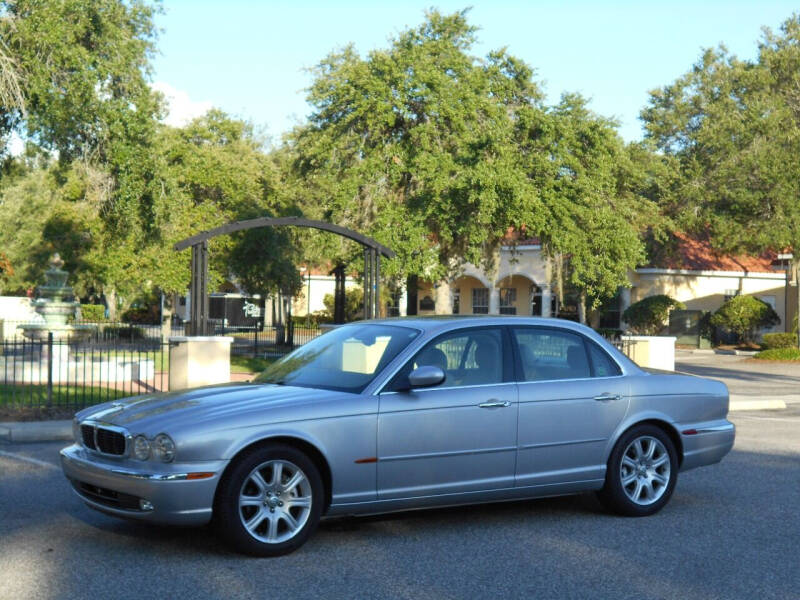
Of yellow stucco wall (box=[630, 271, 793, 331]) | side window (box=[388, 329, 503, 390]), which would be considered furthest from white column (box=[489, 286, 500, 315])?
side window (box=[388, 329, 503, 390])

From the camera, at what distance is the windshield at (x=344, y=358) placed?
7.44m

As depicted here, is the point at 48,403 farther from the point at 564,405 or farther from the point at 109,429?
the point at 564,405

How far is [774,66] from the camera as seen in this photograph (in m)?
45.9

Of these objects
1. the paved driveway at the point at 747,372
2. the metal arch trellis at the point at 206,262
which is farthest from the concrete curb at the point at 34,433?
the paved driveway at the point at 747,372

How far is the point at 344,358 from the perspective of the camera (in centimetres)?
779

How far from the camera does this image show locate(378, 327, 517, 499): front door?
712cm

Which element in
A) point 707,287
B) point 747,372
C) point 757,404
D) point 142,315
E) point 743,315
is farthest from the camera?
point 142,315

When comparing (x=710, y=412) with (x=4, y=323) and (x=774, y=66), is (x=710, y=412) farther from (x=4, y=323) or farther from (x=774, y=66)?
(x=774, y=66)

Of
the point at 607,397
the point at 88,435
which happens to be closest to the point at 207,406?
the point at 88,435

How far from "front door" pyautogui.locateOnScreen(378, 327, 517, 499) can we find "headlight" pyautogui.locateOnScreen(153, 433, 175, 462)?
1.44 m

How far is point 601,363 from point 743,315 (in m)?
34.9

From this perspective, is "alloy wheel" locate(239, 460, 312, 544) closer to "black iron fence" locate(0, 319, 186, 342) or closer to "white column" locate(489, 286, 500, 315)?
"black iron fence" locate(0, 319, 186, 342)

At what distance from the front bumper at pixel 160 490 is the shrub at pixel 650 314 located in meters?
37.4

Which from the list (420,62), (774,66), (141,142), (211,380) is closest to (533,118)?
(420,62)
